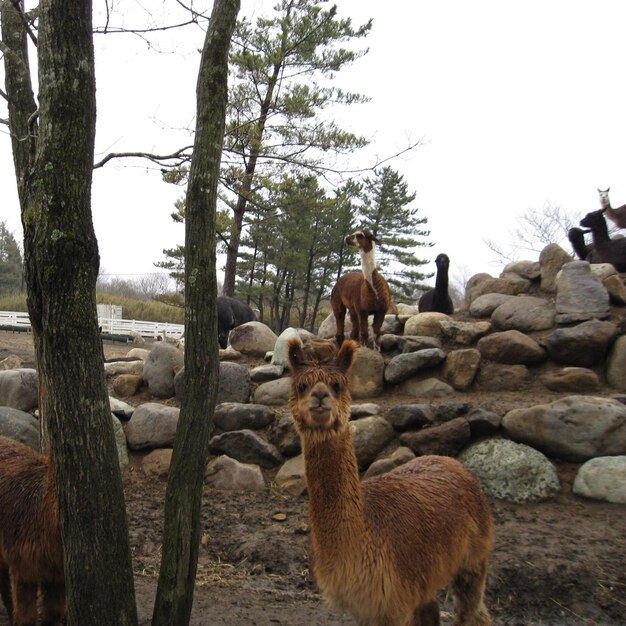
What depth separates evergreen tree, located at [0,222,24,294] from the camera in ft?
148

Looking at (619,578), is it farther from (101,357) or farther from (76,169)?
(76,169)

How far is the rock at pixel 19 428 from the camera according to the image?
7668mm

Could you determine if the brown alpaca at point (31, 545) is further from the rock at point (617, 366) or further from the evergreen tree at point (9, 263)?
the evergreen tree at point (9, 263)

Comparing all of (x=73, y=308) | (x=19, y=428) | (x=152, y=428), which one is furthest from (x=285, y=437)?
(x=73, y=308)

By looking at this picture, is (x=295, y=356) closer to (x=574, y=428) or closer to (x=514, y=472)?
(x=514, y=472)

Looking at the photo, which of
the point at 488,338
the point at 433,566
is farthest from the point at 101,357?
the point at 488,338

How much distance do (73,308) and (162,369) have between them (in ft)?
23.2

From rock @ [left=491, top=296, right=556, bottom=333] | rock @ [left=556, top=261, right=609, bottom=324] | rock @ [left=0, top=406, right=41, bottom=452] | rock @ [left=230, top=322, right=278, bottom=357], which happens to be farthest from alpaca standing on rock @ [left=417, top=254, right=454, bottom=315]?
rock @ [left=0, top=406, right=41, bottom=452]

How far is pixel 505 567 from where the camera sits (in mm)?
5559

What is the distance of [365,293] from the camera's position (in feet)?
33.1

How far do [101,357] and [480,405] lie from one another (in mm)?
5908

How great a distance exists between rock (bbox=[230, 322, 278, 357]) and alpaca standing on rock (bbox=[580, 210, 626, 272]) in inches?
270

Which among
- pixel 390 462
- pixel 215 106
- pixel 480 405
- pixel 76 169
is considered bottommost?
pixel 390 462

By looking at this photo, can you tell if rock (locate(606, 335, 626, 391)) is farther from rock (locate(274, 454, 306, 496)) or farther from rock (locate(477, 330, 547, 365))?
rock (locate(274, 454, 306, 496))
